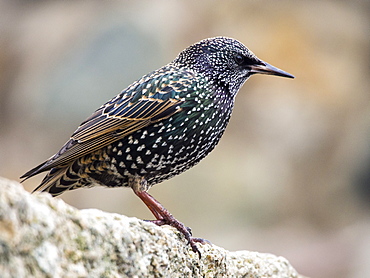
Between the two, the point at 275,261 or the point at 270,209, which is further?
the point at 270,209

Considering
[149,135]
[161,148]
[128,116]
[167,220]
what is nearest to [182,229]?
[167,220]

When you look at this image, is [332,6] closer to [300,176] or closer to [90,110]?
[300,176]

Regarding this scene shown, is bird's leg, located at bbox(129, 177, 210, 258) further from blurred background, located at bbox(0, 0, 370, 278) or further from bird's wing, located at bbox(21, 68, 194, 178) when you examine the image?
blurred background, located at bbox(0, 0, 370, 278)

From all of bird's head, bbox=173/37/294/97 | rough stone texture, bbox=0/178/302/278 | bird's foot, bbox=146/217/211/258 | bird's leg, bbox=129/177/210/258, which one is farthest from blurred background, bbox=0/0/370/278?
rough stone texture, bbox=0/178/302/278

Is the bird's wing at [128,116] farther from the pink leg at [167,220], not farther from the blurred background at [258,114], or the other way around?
the blurred background at [258,114]

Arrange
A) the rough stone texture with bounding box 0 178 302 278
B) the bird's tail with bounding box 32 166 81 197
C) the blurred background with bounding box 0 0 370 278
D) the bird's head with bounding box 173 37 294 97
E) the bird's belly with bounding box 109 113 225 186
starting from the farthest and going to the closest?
the blurred background with bounding box 0 0 370 278 → the bird's head with bounding box 173 37 294 97 → the bird's tail with bounding box 32 166 81 197 → the bird's belly with bounding box 109 113 225 186 → the rough stone texture with bounding box 0 178 302 278

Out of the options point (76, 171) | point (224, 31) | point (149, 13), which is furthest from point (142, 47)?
point (76, 171)
